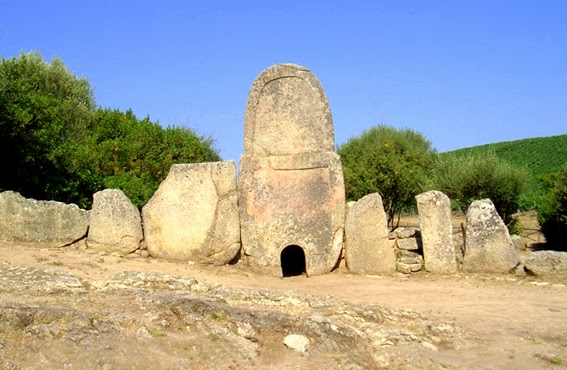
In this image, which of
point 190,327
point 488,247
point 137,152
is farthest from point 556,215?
point 190,327

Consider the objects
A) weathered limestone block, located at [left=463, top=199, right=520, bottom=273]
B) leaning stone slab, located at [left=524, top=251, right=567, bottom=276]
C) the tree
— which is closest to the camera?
leaning stone slab, located at [left=524, top=251, right=567, bottom=276]

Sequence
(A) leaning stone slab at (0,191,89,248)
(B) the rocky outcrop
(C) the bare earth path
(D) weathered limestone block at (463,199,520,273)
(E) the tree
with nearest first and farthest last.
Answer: (B) the rocky outcrop → (C) the bare earth path → (A) leaning stone slab at (0,191,89,248) → (D) weathered limestone block at (463,199,520,273) → (E) the tree

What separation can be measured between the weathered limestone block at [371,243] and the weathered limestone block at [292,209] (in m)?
0.31

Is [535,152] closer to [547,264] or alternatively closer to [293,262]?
[547,264]

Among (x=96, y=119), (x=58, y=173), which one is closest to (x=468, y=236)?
(x=58, y=173)

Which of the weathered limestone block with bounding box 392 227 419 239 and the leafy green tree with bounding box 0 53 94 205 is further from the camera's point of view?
the leafy green tree with bounding box 0 53 94 205

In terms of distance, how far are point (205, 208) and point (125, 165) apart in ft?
27.8

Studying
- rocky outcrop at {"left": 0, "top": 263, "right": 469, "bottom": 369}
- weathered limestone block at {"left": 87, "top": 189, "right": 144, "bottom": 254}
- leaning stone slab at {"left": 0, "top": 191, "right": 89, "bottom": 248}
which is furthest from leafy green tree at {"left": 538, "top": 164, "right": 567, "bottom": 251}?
leaning stone slab at {"left": 0, "top": 191, "right": 89, "bottom": 248}

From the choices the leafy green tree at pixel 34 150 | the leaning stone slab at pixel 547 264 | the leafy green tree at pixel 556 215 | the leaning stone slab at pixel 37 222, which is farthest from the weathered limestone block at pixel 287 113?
the leafy green tree at pixel 556 215

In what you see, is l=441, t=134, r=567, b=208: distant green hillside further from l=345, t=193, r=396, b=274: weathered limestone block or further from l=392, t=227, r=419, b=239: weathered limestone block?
l=345, t=193, r=396, b=274: weathered limestone block

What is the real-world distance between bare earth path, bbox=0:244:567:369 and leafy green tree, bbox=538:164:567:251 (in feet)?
32.3

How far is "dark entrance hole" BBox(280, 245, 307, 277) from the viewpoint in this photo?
1279cm

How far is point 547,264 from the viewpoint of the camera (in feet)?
38.3

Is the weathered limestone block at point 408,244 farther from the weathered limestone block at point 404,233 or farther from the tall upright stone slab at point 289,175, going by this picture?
the tall upright stone slab at point 289,175
